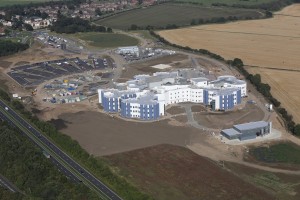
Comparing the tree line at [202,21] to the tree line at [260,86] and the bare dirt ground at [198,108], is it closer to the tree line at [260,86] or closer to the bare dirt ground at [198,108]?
the tree line at [260,86]

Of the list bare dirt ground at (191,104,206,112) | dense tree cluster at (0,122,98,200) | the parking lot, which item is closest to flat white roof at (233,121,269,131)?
bare dirt ground at (191,104,206,112)

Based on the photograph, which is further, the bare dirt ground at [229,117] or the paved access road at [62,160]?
the bare dirt ground at [229,117]

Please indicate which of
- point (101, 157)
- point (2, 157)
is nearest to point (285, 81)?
point (101, 157)

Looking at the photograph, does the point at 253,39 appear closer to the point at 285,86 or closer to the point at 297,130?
the point at 285,86

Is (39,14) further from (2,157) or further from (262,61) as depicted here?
(2,157)

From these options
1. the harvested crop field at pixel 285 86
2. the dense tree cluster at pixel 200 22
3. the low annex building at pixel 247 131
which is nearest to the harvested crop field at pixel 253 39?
the dense tree cluster at pixel 200 22
